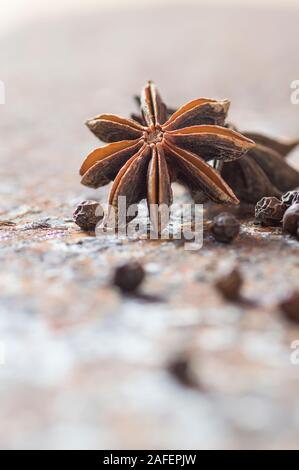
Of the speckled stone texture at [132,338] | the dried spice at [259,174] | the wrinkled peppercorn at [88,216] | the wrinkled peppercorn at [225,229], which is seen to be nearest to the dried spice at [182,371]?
the speckled stone texture at [132,338]

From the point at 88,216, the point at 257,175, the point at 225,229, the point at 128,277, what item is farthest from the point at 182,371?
the point at 257,175

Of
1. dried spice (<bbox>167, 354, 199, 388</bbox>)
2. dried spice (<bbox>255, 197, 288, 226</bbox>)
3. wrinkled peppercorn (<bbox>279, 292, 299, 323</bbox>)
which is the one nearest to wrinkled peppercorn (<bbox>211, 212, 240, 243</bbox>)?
dried spice (<bbox>255, 197, 288, 226</bbox>)

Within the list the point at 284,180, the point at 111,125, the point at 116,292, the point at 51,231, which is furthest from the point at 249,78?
the point at 116,292

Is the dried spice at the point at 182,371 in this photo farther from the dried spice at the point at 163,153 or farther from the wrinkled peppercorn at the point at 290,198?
the wrinkled peppercorn at the point at 290,198

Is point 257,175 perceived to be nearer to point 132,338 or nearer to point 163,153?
point 163,153

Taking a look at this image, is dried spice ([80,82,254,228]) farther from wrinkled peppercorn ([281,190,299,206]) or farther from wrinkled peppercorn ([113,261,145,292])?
wrinkled peppercorn ([113,261,145,292])
